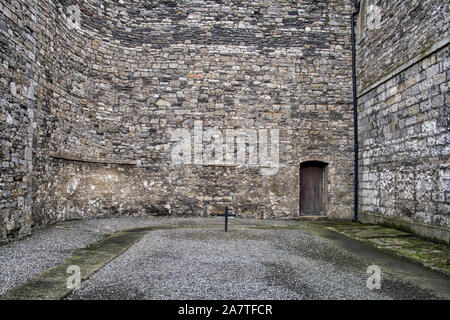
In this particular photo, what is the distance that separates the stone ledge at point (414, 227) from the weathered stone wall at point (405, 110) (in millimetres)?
129

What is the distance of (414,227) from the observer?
240 inches

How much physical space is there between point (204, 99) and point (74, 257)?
18.7 ft

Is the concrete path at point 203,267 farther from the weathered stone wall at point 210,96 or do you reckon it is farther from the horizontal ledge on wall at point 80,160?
the weathered stone wall at point 210,96

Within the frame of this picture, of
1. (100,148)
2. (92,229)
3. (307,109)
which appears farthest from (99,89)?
(307,109)

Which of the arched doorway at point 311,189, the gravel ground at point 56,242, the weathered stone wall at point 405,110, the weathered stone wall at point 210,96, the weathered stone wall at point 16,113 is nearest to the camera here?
the gravel ground at point 56,242

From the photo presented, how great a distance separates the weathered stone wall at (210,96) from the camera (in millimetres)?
8148

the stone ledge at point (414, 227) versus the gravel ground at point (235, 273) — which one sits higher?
the stone ledge at point (414, 227)

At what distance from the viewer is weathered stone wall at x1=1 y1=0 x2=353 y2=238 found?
815cm

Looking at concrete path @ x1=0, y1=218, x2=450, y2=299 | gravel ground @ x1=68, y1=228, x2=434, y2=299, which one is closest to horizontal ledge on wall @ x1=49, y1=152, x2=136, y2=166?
concrete path @ x1=0, y1=218, x2=450, y2=299

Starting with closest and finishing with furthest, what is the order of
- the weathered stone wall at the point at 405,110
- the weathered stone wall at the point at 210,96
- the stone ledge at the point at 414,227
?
1. the stone ledge at the point at 414,227
2. the weathered stone wall at the point at 405,110
3. the weathered stone wall at the point at 210,96

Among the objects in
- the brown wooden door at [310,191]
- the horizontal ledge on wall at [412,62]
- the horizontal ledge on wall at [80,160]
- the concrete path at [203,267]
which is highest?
the horizontal ledge on wall at [412,62]

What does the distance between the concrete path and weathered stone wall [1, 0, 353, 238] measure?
7.08ft

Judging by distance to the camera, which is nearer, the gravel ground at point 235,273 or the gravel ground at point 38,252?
the gravel ground at point 235,273

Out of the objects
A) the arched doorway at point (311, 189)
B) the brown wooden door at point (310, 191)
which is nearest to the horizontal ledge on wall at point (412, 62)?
the arched doorway at point (311, 189)
